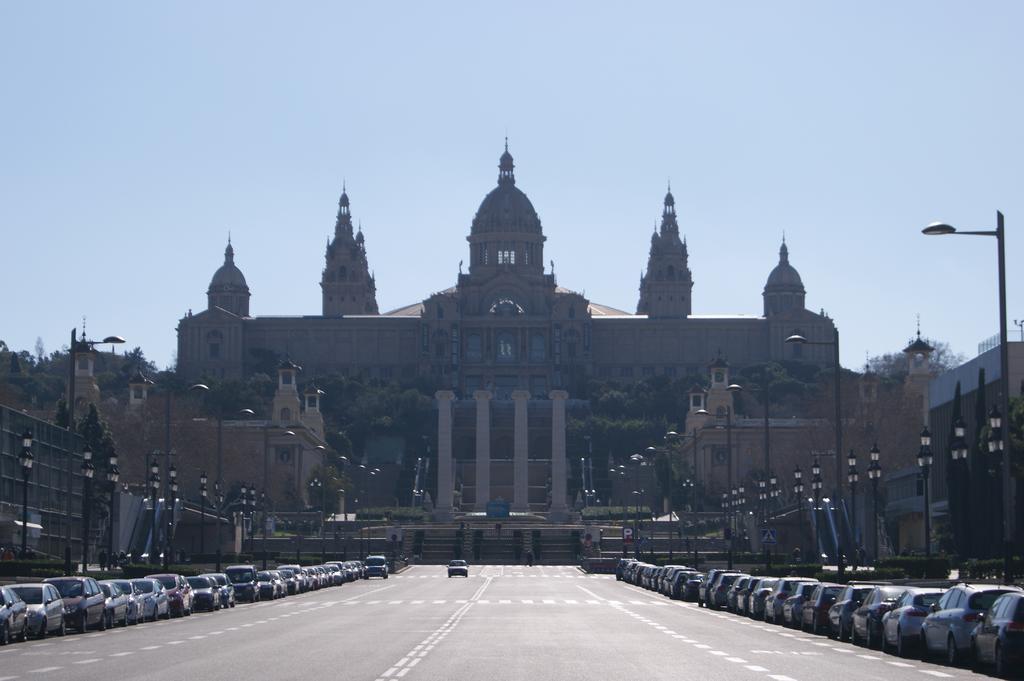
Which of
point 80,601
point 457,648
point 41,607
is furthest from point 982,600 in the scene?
point 80,601

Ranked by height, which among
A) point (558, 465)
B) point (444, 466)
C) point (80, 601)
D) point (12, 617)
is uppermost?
point (558, 465)

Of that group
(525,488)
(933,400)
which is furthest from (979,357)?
(525,488)

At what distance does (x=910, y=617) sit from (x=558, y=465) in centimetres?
14738

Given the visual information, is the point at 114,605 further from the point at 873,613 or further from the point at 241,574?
the point at 241,574

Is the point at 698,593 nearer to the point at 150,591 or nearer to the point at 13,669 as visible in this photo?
the point at 150,591

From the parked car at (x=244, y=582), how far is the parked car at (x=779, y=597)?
72.5ft

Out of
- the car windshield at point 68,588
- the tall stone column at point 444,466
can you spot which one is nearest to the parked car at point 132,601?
the car windshield at point 68,588

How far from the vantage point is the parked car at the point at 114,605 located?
4475 centimetres

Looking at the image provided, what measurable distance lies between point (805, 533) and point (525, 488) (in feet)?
233

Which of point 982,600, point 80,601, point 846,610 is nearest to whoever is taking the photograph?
point 982,600

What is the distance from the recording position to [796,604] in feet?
148

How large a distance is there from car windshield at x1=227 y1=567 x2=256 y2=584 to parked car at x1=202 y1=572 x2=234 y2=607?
4.00m

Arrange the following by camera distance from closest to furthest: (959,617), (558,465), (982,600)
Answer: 1. (982,600)
2. (959,617)
3. (558,465)

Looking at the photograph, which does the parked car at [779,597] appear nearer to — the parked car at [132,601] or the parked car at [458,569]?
the parked car at [132,601]
